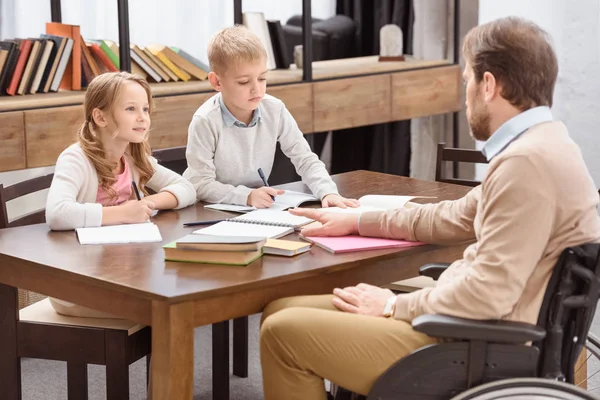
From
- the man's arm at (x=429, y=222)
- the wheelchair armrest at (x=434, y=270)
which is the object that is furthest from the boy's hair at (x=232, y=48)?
the wheelchair armrest at (x=434, y=270)

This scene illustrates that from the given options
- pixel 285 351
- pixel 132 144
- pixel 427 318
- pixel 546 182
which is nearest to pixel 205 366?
pixel 132 144

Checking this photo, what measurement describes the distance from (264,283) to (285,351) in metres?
0.14

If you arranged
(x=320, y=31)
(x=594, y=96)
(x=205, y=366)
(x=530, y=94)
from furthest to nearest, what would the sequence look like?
(x=320, y=31) → (x=594, y=96) → (x=205, y=366) → (x=530, y=94)

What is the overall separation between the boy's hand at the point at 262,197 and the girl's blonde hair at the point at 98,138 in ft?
1.02

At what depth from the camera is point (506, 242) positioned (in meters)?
1.72

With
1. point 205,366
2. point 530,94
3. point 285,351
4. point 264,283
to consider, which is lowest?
point 205,366

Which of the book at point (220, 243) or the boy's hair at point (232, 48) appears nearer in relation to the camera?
the book at point (220, 243)

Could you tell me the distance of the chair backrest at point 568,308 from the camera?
5.68 feet

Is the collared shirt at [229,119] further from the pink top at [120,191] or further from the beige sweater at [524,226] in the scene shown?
the beige sweater at [524,226]

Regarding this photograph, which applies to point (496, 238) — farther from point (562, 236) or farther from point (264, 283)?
point (264, 283)

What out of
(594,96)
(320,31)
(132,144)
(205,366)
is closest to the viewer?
(132,144)

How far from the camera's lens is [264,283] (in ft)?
6.30

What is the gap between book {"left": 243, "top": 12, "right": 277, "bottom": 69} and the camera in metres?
4.37

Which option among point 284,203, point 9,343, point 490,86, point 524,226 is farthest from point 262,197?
point 524,226
